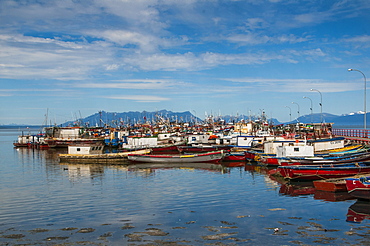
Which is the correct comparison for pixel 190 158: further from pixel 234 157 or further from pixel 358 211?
pixel 358 211

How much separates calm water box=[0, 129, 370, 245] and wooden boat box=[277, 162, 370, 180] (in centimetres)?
172

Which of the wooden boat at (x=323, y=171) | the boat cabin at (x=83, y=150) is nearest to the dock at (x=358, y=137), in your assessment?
the wooden boat at (x=323, y=171)

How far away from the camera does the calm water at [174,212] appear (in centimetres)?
2061

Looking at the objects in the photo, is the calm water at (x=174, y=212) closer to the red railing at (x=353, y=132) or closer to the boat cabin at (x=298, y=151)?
the boat cabin at (x=298, y=151)

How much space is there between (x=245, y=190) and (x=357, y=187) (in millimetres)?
10476

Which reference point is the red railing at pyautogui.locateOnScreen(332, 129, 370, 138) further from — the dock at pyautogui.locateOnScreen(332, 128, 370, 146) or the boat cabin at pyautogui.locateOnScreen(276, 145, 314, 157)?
the boat cabin at pyautogui.locateOnScreen(276, 145, 314, 157)

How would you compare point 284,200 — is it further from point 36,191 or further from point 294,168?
point 36,191

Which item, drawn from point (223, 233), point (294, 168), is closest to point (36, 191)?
point (223, 233)

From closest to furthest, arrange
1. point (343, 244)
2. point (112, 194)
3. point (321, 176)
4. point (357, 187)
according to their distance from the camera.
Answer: point (343, 244) → point (357, 187) → point (112, 194) → point (321, 176)

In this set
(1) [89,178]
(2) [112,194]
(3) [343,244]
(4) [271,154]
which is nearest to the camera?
(3) [343,244]

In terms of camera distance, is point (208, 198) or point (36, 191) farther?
point (36, 191)

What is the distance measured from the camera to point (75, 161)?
66875 millimetres

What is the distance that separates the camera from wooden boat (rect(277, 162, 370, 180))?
36.8m

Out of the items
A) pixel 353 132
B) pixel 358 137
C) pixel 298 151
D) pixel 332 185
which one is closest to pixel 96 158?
pixel 298 151
